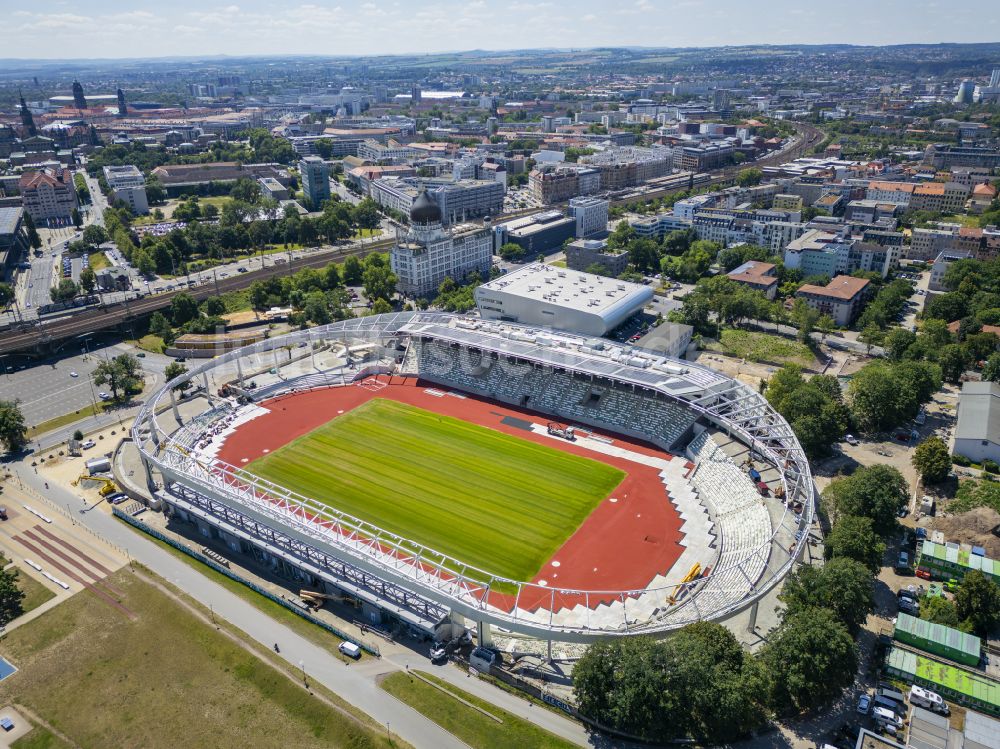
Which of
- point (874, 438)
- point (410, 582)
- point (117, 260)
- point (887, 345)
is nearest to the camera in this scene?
point (410, 582)

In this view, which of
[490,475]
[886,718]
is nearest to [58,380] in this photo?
[490,475]

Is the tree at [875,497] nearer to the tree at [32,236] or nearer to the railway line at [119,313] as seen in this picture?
the railway line at [119,313]

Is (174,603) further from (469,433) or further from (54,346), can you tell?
(54,346)

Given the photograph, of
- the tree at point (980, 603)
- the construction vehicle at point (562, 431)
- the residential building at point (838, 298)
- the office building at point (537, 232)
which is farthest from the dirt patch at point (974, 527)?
the office building at point (537, 232)

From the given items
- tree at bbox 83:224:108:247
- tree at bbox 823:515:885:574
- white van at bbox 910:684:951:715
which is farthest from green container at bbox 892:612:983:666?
tree at bbox 83:224:108:247

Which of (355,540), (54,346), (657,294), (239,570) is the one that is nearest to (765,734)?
(355,540)

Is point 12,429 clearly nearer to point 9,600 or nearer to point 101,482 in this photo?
point 101,482

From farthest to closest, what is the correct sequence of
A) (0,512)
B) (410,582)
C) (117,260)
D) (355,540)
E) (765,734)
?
(117,260) → (0,512) → (355,540) → (410,582) → (765,734)
